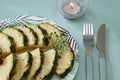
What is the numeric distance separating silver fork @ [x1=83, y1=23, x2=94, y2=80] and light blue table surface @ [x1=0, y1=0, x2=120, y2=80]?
0.09 ft

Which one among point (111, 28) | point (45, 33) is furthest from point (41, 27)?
point (111, 28)

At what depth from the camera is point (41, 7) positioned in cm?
126

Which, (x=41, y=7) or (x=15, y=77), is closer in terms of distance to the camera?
(x=15, y=77)

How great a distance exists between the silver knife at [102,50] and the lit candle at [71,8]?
13cm

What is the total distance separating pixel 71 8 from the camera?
1.24 metres

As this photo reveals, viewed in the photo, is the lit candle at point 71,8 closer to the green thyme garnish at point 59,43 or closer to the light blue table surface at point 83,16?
the light blue table surface at point 83,16

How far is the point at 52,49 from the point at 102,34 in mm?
232

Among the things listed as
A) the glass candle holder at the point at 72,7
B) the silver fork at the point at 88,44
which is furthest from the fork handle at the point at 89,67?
the glass candle holder at the point at 72,7

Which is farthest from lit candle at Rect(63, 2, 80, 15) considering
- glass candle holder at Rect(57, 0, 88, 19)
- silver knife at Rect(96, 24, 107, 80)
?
silver knife at Rect(96, 24, 107, 80)

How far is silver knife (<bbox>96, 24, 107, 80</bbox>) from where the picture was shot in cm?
109

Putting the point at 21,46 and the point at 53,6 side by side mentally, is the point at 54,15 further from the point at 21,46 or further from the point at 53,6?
the point at 21,46

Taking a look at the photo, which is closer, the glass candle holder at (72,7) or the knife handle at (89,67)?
the knife handle at (89,67)

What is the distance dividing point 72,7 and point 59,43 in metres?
0.21

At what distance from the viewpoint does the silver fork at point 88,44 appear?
1085mm
